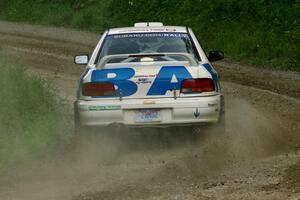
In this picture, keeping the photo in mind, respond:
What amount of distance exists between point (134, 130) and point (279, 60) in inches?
369

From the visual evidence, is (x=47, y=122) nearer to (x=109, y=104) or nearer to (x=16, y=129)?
(x=16, y=129)

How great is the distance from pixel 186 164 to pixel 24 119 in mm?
2540

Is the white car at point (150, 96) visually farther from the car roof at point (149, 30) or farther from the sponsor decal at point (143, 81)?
the car roof at point (149, 30)

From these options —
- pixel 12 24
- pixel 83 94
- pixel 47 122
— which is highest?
pixel 83 94

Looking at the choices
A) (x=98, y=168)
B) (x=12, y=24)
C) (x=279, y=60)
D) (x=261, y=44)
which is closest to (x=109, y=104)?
(x=98, y=168)

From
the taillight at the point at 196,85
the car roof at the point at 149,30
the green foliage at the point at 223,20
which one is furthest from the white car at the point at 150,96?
the green foliage at the point at 223,20

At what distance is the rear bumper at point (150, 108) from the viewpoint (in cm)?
855

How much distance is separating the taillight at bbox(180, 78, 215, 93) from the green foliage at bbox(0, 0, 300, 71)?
838cm

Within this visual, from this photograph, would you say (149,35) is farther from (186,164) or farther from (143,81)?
(186,164)

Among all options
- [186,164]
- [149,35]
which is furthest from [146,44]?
[186,164]

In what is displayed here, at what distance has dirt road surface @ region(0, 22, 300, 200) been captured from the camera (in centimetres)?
671

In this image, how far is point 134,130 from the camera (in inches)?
348

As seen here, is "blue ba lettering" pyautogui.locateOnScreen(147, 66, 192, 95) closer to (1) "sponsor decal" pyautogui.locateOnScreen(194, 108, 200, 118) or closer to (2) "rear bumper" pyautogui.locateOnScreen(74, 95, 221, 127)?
(2) "rear bumper" pyautogui.locateOnScreen(74, 95, 221, 127)

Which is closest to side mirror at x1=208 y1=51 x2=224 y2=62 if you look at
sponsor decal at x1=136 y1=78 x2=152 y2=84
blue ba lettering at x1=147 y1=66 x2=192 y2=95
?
blue ba lettering at x1=147 y1=66 x2=192 y2=95
